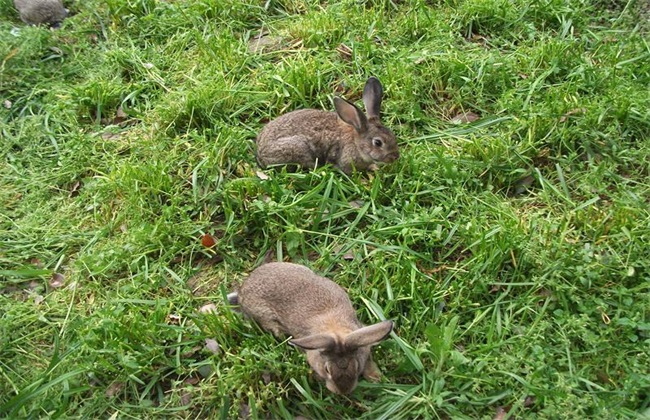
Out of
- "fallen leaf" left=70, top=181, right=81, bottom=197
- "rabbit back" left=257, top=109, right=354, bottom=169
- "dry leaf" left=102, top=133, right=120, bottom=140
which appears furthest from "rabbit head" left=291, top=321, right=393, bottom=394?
"dry leaf" left=102, top=133, right=120, bottom=140

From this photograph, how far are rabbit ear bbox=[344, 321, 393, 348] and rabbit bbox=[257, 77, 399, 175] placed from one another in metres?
1.72

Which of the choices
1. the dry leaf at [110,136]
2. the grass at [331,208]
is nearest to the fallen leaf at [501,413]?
the grass at [331,208]

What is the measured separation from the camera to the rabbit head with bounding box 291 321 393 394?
3.47 m

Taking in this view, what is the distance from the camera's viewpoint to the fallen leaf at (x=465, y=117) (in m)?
5.29

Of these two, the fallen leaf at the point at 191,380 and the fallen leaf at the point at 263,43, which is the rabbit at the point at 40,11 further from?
the fallen leaf at the point at 191,380

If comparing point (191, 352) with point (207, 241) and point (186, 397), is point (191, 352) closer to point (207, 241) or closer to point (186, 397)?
point (186, 397)

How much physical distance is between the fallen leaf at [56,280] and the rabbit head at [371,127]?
8.24 feet

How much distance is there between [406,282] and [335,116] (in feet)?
5.82

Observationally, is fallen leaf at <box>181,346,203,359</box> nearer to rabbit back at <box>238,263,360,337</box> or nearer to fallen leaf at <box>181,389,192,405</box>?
fallen leaf at <box>181,389,192,405</box>

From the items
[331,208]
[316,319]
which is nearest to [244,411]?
[316,319]

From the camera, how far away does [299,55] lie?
19.2 ft

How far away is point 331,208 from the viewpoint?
183 inches

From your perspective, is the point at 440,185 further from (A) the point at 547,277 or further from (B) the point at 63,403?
(B) the point at 63,403

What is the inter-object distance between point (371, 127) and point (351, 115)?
0.64 ft
